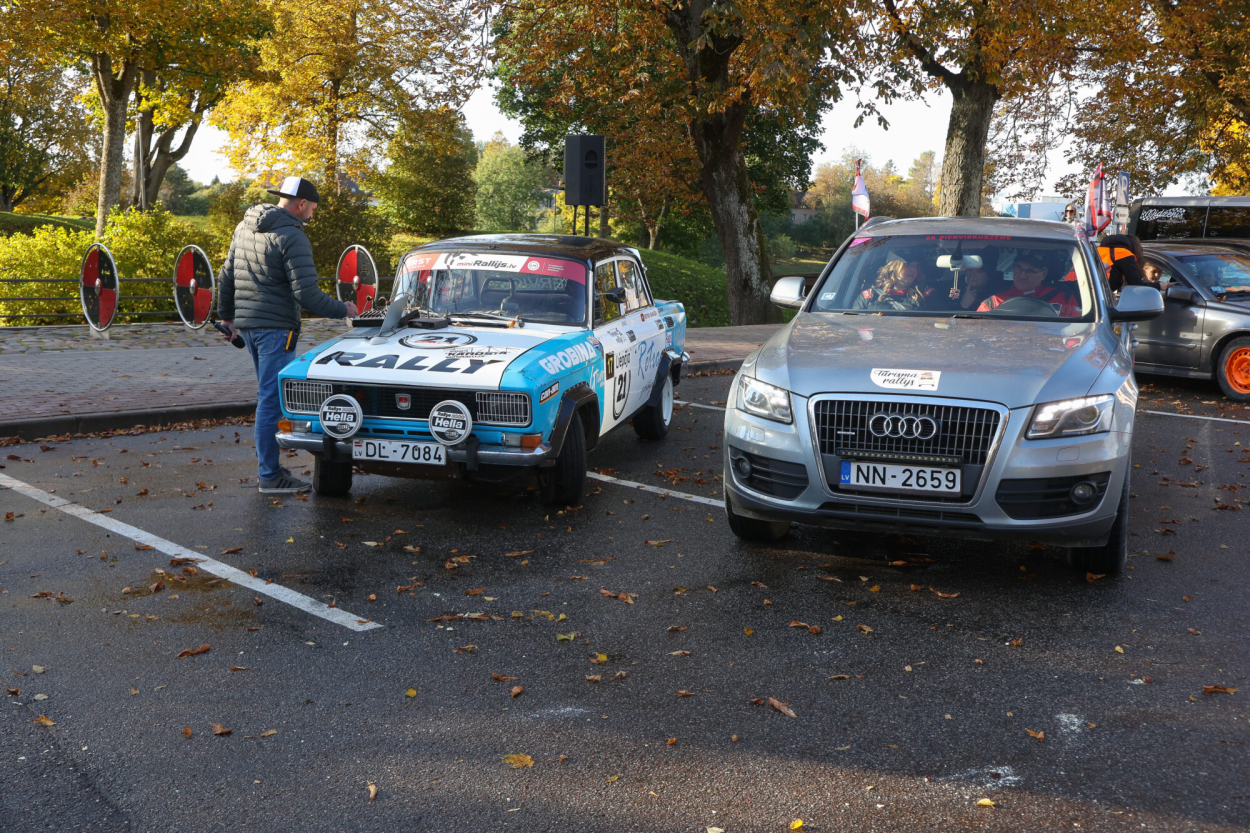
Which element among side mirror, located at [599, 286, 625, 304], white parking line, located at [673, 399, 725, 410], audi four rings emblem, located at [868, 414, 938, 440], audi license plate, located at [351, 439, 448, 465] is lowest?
white parking line, located at [673, 399, 725, 410]

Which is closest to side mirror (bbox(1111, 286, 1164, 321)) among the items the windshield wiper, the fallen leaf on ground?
the fallen leaf on ground

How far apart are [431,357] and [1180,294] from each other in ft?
31.7

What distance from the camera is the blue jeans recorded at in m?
7.25

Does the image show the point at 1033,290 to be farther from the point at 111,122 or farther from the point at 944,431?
the point at 111,122

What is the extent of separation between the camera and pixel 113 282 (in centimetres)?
1310

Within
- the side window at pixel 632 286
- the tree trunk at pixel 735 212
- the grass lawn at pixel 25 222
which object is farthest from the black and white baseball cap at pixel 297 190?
the grass lawn at pixel 25 222

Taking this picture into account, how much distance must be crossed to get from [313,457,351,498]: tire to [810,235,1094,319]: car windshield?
3276 millimetres

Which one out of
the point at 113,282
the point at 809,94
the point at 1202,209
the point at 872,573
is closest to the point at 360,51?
the point at 809,94

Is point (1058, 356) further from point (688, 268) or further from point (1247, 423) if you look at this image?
point (688, 268)

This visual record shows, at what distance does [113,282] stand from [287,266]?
7242mm

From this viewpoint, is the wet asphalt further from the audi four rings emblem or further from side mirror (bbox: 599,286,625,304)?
side mirror (bbox: 599,286,625,304)

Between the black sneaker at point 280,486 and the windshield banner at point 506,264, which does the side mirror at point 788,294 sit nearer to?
the windshield banner at point 506,264

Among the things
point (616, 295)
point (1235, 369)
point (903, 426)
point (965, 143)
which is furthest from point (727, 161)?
point (903, 426)

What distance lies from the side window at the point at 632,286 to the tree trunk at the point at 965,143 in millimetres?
12881
